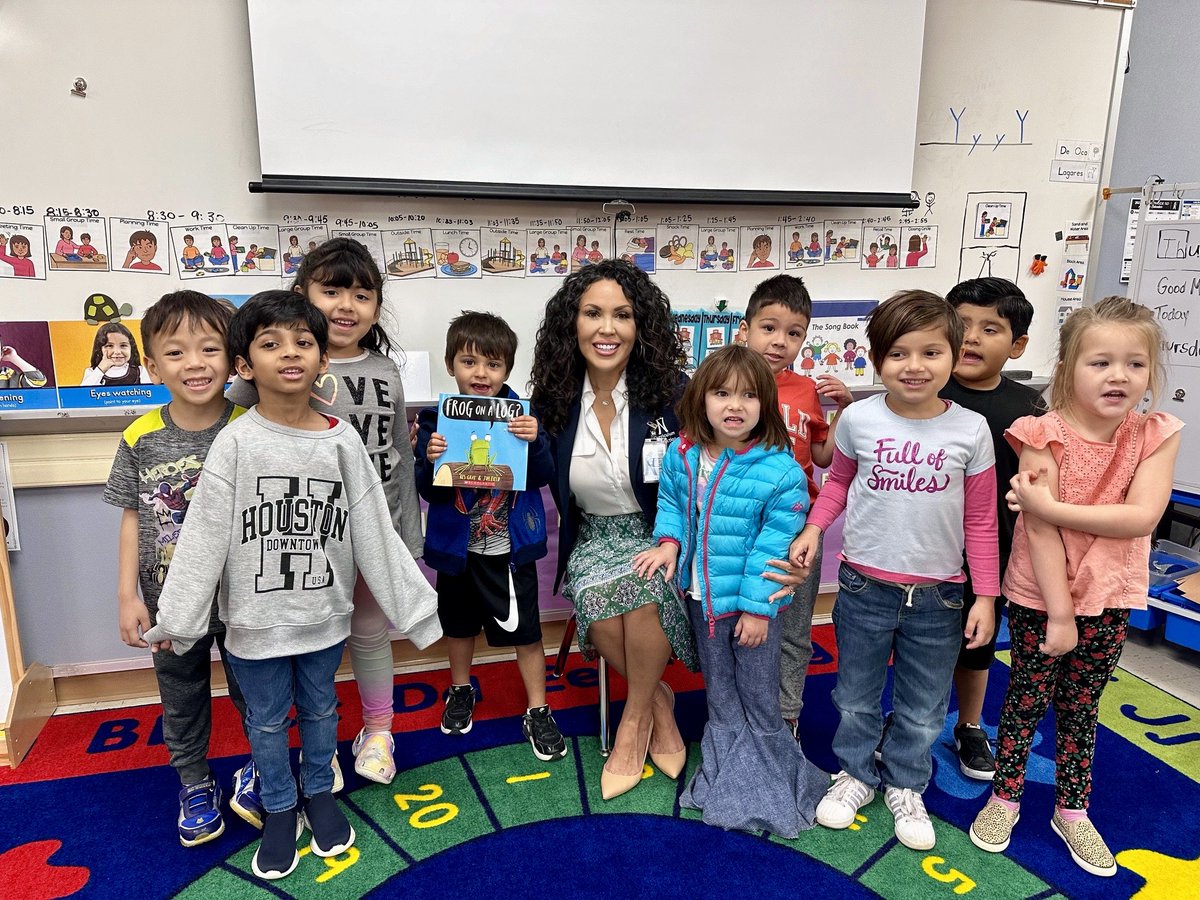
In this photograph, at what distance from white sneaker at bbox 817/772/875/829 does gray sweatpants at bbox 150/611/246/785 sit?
1.43 meters

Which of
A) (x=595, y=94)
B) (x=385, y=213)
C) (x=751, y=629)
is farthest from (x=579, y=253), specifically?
(x=751, y=629)

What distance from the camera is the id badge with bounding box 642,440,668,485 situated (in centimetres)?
204

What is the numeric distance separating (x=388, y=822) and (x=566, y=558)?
0.82 metres

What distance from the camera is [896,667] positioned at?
1853 mm

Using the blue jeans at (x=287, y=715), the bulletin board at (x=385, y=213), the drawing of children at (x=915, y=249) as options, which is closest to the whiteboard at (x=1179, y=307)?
the bulletin board at (x=385, y=213)

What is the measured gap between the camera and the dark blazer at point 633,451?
81.9 inches

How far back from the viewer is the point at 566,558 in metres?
2.20

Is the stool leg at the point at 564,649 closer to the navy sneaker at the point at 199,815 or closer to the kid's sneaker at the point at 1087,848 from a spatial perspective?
the navy sneaker at the point at 199,815

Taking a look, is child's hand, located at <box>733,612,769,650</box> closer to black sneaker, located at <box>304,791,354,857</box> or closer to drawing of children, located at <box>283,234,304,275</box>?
black sneaker, located at <box>304,791,354,857</box>

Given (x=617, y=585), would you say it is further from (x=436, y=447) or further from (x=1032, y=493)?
(x=1032, y=493)

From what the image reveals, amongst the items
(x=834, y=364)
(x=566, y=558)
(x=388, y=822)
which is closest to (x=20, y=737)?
(x=388, y=822)

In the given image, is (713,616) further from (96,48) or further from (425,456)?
(96,48)

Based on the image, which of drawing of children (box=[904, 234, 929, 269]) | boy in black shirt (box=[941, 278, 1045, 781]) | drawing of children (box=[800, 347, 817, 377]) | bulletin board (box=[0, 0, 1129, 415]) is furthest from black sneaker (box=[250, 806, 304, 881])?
drawing of children (box=[904, 234, 929, 269])

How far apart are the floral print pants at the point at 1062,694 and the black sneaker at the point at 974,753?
8.9 inches
